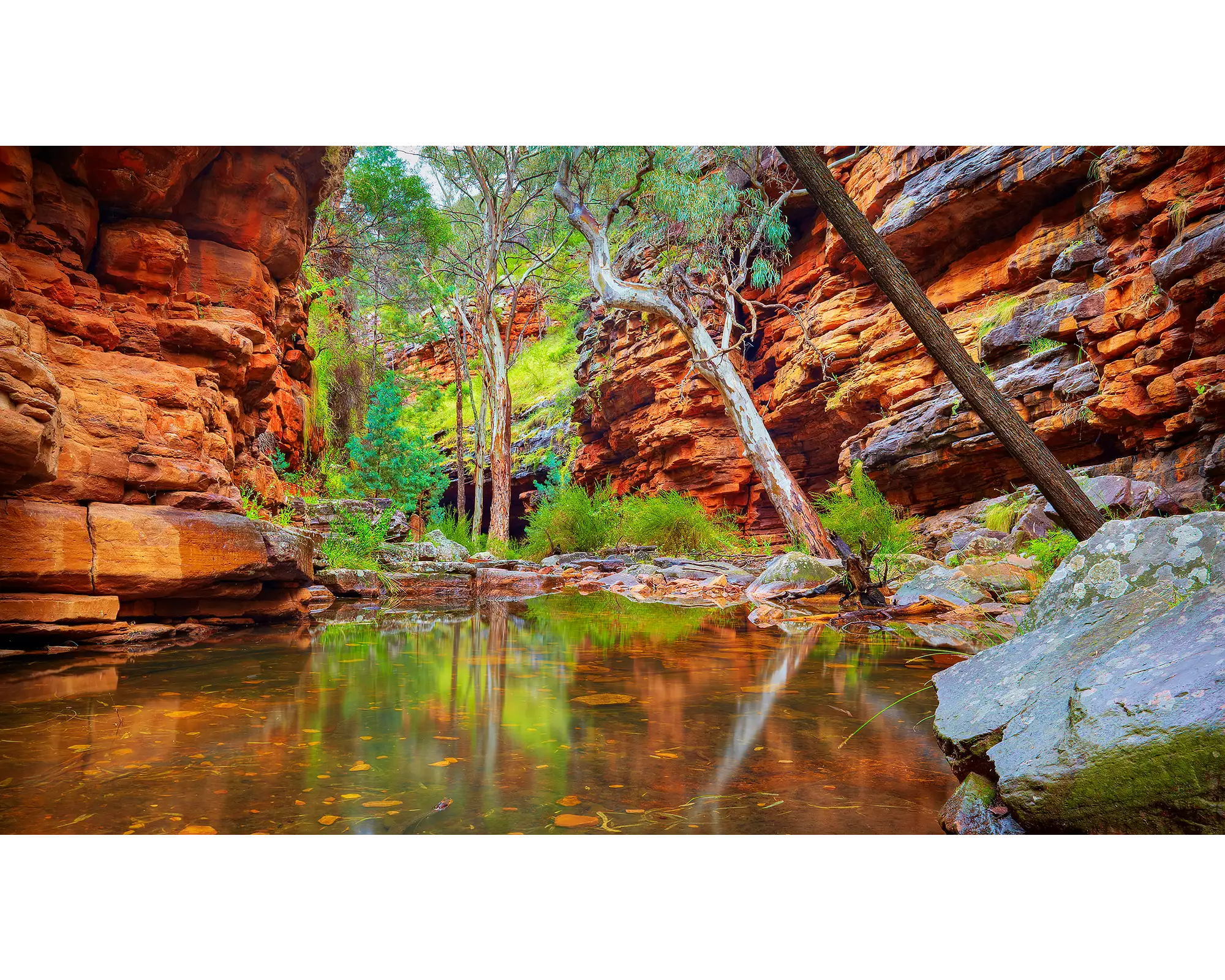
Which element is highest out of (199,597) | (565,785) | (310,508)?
(310,508)

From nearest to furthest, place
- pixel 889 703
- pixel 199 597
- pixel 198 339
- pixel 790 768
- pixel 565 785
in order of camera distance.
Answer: pixel 565 785, pixel 790 768, pixel 889 703, pixel 199 597, pixel 198 339

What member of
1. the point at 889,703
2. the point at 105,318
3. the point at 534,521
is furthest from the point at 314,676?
the point at 534,521

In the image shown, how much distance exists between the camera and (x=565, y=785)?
1661 millimetres

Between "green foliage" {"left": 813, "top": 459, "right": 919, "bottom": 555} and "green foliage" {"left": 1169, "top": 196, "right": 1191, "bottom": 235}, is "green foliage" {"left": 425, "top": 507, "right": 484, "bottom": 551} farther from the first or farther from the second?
"green foliage" {"left": 1169, "top": 196, "right": 1191, "bottom": 235}

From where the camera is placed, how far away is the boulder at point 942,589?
16.8 feet

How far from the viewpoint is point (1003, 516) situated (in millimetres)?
7656

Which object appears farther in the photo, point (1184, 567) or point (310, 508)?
point (310, 508)

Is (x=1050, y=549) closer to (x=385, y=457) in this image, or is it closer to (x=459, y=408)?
(x=385, y=457)

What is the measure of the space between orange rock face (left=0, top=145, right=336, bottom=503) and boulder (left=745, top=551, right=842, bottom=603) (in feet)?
17.4

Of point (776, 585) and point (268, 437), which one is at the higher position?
point (268, 437)

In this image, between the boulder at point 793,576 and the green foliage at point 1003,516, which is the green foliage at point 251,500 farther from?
the green foliage at point 1003,516

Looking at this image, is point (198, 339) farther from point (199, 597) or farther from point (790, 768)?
point (790, 768)

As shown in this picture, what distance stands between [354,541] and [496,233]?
9.46m

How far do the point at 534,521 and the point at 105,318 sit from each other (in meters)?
9.35
